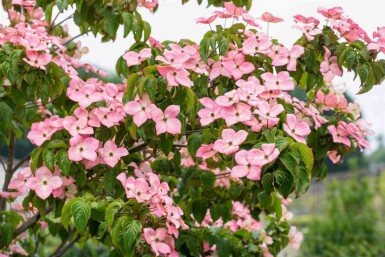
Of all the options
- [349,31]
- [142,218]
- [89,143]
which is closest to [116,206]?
[142,218]

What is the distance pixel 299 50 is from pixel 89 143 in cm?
66

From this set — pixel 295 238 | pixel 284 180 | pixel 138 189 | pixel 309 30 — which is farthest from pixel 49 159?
pixel 295 238

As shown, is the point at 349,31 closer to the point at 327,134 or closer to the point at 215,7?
the point at 327,134

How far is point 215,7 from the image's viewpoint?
7.94ft

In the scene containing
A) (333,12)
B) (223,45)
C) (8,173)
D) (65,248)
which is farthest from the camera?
(65,248)

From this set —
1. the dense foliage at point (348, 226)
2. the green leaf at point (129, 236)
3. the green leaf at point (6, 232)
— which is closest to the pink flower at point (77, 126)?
the green leaf at point (129, 236)

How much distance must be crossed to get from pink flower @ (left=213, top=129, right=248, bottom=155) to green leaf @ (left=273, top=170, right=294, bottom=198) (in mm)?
137

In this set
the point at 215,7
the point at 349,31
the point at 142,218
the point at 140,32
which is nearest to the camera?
the point at 142,218

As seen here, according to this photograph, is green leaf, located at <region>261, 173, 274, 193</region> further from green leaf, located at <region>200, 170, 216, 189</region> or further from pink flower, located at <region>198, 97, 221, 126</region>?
green leaf, located at <region>200, 170, 216, 189</region>

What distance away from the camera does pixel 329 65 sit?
195 centimetres

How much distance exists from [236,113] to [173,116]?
18cm

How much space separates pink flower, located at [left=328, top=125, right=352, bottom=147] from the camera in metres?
1.91

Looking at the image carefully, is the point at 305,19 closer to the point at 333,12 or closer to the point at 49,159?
the point at 333,12

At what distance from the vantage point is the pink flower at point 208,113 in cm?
177
